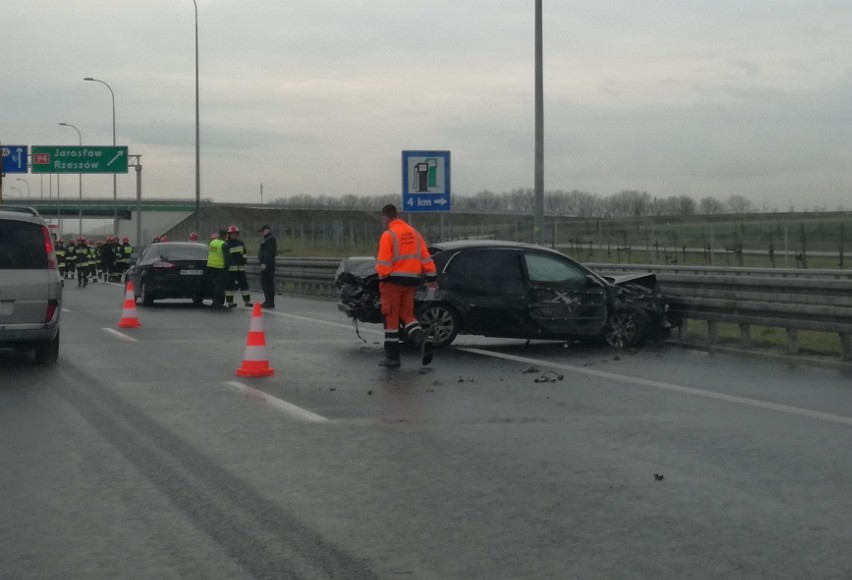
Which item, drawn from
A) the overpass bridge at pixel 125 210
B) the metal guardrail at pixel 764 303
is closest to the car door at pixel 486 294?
the metal guardrail at pixel 764 303

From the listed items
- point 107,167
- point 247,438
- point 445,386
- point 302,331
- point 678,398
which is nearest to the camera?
point 247,438

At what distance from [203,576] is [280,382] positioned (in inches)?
285

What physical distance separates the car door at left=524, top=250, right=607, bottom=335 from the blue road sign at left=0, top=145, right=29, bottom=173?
47.2m

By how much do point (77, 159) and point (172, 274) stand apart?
34.8 metres

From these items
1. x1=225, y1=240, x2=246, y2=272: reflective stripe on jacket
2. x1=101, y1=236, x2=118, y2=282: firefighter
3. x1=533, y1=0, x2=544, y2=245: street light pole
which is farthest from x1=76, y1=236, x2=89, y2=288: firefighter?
x1=533, y1=0, x2=544, y2=245: street light pole

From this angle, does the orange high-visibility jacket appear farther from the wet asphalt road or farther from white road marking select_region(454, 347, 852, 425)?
white road marking select_region(454, 347, 852, 425)

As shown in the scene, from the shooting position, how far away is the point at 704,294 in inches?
658

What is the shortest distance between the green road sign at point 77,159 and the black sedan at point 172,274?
33235mm

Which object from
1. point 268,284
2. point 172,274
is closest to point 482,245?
point 268,284

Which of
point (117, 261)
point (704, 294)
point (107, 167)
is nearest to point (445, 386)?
point (704, 294)

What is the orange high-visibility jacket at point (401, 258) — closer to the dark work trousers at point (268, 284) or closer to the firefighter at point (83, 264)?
the dark work trousers at point (268, 284)

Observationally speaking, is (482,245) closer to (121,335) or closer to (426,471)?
(121,335)

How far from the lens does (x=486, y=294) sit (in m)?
15.8

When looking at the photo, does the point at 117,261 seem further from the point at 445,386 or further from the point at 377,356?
the point at 445,386
